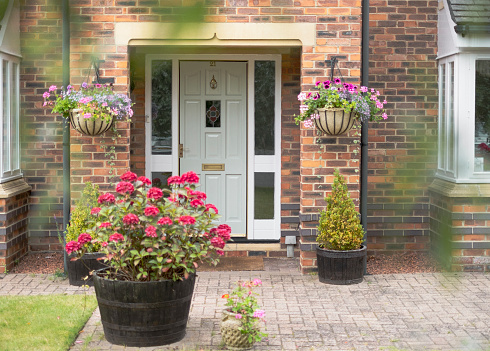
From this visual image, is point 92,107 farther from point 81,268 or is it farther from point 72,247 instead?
point 72,247

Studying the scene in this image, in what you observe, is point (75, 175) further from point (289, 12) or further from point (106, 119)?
point (289, 12)

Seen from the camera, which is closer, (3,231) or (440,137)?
(440,137)

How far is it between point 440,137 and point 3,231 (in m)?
6.95

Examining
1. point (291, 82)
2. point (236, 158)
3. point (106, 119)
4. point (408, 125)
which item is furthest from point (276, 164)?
point (408, 125)

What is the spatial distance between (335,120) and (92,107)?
246cm

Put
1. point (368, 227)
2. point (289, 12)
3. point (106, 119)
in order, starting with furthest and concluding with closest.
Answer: point (368, 227)
point (106, 119)
point (289, 12)

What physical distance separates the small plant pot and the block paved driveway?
0.41 ft

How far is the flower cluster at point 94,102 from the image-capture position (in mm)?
6637

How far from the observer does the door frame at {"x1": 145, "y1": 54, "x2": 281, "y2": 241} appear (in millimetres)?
8250

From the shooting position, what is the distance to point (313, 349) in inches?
191

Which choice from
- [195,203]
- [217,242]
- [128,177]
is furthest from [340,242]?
[128,177]

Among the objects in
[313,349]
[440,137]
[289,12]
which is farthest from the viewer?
[289,12]

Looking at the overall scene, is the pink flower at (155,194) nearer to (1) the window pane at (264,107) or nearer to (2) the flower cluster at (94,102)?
(2) the flower cluster at (94,102)

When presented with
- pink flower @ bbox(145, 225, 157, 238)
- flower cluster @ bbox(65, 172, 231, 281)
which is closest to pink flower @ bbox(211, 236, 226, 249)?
flower cluster @ bbox(65, 172, 231, 281)
